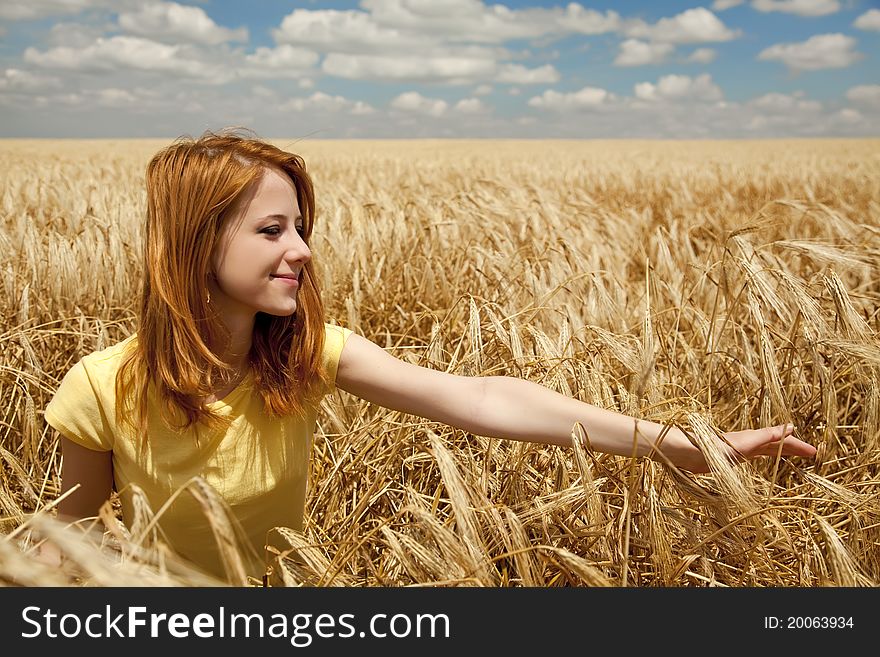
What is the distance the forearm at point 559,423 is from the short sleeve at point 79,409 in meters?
0.65

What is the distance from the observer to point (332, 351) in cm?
129

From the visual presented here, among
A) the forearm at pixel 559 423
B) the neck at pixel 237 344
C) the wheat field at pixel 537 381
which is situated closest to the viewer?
the wheat field at pixel 537 381

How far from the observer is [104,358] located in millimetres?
1185

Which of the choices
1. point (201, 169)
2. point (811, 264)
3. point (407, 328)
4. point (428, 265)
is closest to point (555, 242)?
point (428, 265)

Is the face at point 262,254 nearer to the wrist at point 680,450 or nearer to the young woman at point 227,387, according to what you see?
the young woman at point 227,387

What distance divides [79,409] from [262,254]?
0.41 m

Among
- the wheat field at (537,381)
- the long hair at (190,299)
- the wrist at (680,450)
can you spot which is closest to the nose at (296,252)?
the long hair at (190,299)

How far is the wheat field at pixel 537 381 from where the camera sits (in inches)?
39.5

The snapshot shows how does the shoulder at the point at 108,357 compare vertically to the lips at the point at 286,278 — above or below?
below

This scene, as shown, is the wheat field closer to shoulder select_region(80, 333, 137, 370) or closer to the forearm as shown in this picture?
the forearm

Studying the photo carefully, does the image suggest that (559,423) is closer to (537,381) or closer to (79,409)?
(537,381)

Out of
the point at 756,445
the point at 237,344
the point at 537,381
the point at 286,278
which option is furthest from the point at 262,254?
→ the point at 756,445

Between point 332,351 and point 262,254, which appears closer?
point 262,254

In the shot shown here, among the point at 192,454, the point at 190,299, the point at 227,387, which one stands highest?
the point at 190,299
